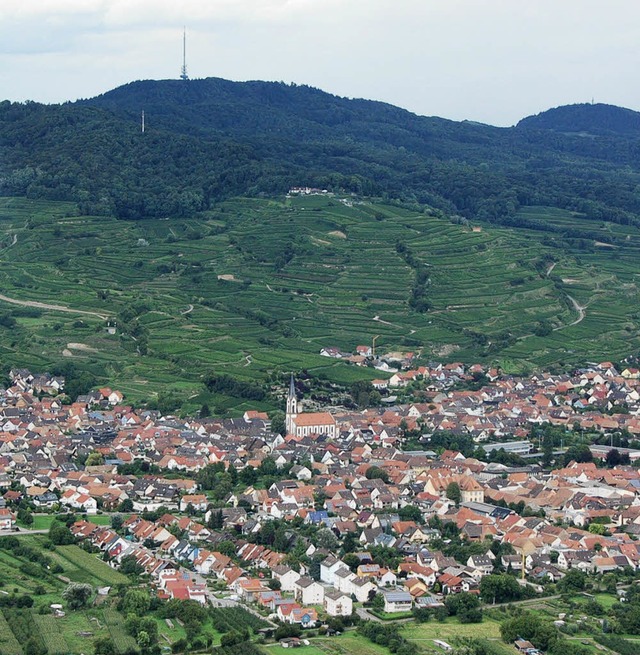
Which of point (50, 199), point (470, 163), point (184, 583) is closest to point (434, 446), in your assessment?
point (184, 583)

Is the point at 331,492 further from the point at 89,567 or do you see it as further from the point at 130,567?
the point at 89,567

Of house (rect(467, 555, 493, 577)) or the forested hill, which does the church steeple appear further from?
the forested hill

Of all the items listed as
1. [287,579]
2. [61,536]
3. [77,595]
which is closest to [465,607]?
[287,579]

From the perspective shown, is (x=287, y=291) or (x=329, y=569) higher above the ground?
(x=287, y=291)

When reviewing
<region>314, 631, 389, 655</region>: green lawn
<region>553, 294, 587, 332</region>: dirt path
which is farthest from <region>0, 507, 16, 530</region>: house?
<region>553, 294, 587, 332</region>: dirt path

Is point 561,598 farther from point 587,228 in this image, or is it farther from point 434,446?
point 587,228

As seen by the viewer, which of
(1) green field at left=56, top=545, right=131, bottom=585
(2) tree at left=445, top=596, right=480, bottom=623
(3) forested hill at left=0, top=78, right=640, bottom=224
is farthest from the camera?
(3) forested hill at left=0, top=78, right=640, bottom=224

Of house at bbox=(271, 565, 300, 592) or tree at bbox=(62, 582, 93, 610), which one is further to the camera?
house at bbox=(271, 565, 300, 592)
